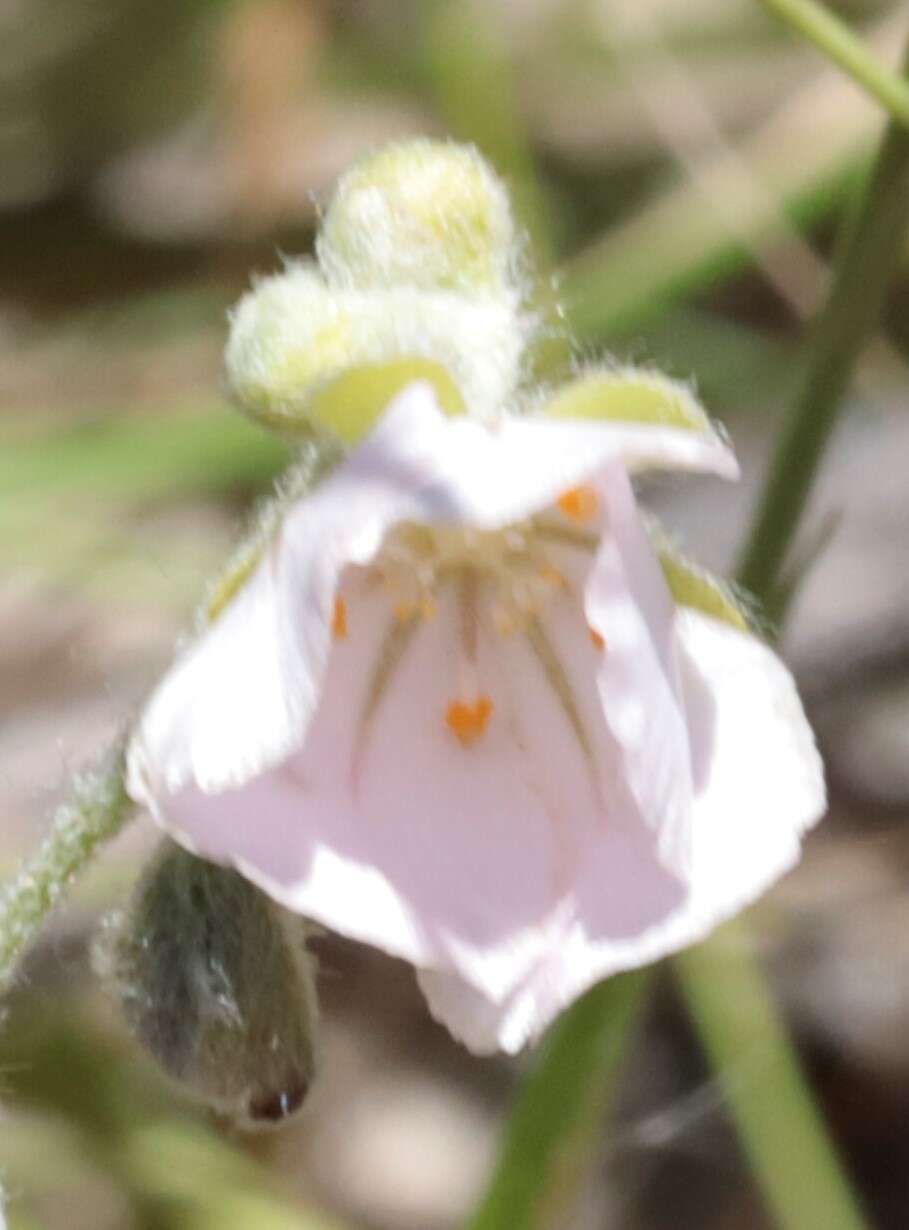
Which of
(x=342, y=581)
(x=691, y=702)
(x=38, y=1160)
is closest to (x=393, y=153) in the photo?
(x=342, y=581)

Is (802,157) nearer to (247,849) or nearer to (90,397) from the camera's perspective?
(90,397)

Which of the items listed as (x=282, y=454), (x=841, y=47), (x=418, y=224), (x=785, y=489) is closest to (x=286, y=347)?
(x=418, y=224)

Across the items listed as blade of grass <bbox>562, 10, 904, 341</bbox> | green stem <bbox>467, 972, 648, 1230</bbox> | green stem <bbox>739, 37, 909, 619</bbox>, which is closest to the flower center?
green stem <bbox>739, 37, 909, 619</bbox>

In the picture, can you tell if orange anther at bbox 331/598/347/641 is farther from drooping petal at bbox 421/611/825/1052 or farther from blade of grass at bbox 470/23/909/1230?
blade of grass at bbox 470/23/909/1230

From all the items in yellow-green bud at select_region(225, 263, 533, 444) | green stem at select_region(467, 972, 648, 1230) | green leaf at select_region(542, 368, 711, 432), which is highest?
yellow-green bud at select_region(225, 263, 533, 444)

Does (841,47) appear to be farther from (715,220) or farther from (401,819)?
(715,220)

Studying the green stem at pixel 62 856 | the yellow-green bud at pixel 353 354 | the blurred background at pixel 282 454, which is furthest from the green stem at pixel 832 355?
the green stem at pixel 62 856
